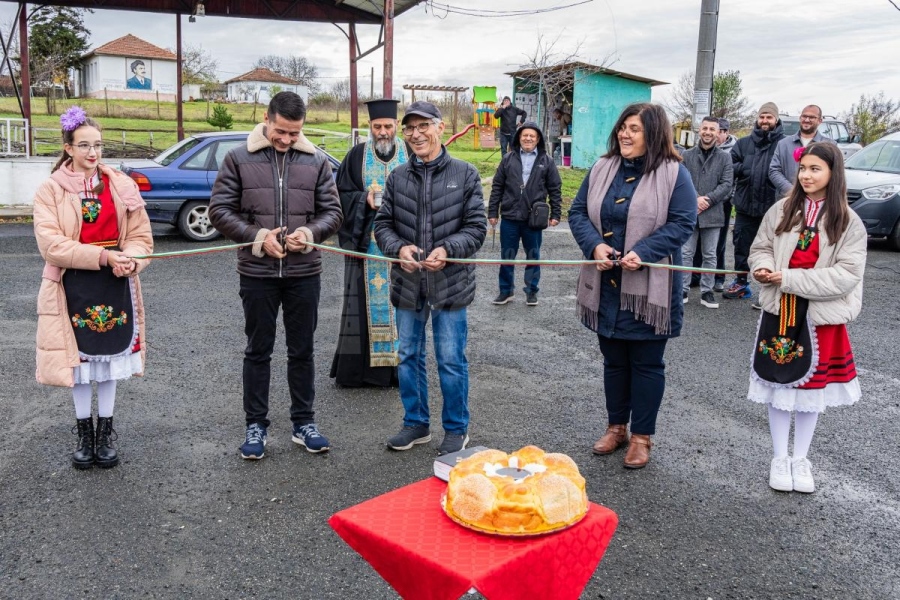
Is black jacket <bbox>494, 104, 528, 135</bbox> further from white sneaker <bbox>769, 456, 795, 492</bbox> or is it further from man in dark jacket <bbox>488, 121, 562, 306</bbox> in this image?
white sneaker <bbox>769, 456, 795, 492</bbox>

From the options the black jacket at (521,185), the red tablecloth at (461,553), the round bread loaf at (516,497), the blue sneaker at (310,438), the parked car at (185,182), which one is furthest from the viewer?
the parked car at (185,182)

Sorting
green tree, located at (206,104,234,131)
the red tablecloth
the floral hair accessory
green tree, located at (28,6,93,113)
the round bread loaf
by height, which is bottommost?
the red tablecloth

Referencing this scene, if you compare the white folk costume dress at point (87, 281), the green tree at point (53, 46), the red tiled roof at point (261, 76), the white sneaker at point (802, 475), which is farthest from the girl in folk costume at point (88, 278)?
the red tiled roof at point (261, 76)

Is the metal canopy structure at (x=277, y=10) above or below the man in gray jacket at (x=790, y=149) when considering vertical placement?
above

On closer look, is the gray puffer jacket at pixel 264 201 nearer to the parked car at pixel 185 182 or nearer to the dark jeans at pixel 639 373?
the dark jeans at pixel 639 373

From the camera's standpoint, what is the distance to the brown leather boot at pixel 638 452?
4.68 metres

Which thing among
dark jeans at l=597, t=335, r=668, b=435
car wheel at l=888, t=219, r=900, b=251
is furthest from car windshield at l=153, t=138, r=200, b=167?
car wheel at l=888, t=219, r=900, b=251

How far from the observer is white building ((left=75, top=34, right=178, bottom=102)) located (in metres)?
62.3

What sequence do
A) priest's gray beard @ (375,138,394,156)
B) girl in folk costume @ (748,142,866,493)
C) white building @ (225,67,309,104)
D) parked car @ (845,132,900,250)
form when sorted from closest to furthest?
girl in folk costume @ (748,142,866,493)
priest's gray beard @ (375,138,394,156)
parked car @ (845,132,900,250)
white building @ (225,67,309,104)

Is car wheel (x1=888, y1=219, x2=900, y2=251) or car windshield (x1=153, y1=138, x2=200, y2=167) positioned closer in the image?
car windshield (x1=153, y1=138, x2=200, y2=167)

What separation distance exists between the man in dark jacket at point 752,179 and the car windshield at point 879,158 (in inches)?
A: 261

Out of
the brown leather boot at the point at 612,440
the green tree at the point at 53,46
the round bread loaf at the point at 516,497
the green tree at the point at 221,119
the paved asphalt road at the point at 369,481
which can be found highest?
the green tree at the point at 53,46

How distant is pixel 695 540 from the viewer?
3.86m

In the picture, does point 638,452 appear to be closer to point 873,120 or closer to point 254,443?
point 254,443
